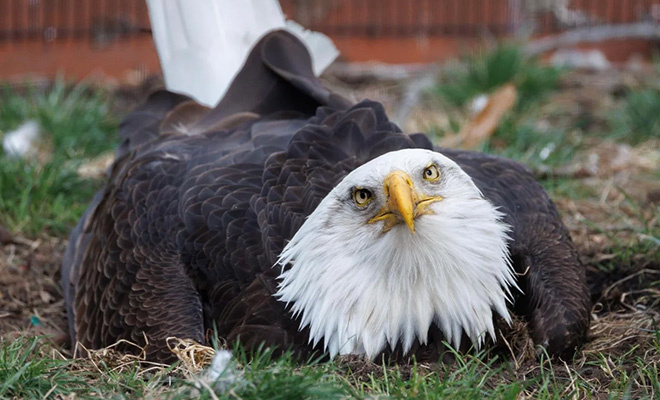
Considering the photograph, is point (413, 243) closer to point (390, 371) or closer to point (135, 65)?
point (390, 371)

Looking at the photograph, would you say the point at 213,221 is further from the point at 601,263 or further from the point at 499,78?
the point at 499,78

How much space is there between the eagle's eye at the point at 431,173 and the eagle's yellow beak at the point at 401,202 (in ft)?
0.23

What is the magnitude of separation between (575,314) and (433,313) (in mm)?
589

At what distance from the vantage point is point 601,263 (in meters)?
4.75

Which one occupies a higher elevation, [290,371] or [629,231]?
[290,371]

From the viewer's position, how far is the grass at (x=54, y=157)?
577 cm

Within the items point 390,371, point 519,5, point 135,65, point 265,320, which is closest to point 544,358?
point 390,371

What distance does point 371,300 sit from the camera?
11.5 ft

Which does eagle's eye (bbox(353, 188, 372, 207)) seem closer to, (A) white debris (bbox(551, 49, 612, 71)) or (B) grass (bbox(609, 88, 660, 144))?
(B) grass (bbox(609, 88, 660, 144))

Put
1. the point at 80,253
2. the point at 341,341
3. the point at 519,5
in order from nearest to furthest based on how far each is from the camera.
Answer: the point at 341,341
the point at 80,253
the point at 519,5

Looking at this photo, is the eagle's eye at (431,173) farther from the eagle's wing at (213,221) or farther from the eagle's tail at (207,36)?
the eagle's tail at (207,36)

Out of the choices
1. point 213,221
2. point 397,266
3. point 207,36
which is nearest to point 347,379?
point 397,266

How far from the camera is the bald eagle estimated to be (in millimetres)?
3467

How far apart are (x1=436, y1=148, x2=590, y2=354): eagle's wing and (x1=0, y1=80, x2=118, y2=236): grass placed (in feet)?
9.20
